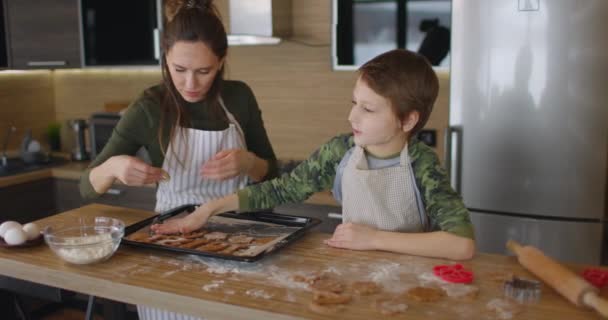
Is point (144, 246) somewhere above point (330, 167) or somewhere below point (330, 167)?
below

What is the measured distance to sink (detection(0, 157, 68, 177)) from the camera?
2938 mm

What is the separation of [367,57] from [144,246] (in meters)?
1.70

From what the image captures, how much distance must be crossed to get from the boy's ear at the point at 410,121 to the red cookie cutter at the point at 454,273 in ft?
1.16

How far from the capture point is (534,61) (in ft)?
6.68

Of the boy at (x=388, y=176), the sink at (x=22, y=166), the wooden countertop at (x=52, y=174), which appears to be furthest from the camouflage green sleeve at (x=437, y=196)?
the sink at (x=22, y=166)

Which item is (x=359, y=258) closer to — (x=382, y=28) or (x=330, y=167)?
(x=330, y=167)

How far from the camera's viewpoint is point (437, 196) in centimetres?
129

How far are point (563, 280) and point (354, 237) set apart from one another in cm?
42

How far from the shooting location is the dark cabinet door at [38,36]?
10.1 ft

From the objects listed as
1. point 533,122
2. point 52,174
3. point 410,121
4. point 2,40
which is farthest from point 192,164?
point 2,40

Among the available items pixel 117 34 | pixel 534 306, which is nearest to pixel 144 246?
pixel 534 306

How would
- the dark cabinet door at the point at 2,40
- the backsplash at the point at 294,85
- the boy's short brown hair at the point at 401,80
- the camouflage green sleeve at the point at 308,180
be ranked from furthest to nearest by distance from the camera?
the dark cabinet door at the point at 2,40
the backsplash at the point at 294,85
the camouflage green sleeve at the point at 308,180
the boy's short brown hair at the point at 401,80

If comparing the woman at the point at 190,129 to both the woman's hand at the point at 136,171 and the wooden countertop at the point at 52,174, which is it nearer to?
the woman's hand at the point at 136,171

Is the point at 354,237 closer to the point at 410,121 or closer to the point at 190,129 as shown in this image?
the point at 410,121
